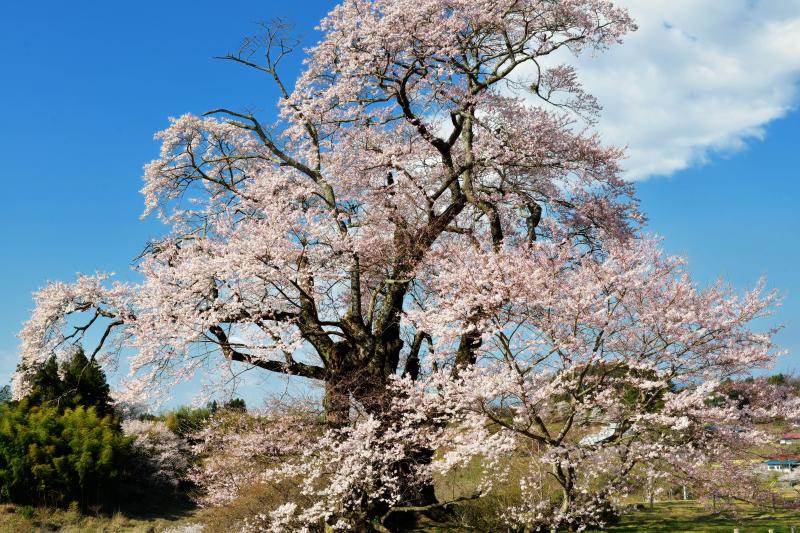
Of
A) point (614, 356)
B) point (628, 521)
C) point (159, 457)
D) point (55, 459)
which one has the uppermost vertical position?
point (614, 356)

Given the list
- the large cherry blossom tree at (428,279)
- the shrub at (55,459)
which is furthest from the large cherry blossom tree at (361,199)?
the shrub at (55,459)

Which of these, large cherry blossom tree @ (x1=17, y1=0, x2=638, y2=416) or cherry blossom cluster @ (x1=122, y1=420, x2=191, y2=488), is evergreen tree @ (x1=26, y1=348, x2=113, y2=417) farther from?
large cherry blossom tree @ (x1=17, y1=0, x2=638, y2=416)

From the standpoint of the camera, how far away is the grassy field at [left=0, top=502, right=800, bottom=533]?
14.2 m

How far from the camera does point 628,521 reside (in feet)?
52.3

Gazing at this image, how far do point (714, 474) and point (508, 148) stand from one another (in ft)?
24.9

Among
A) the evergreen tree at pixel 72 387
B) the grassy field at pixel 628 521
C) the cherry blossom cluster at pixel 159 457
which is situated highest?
the evergreen tree at pixel 72 387

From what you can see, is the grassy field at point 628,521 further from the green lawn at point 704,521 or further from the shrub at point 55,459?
the shrub at point 55,459

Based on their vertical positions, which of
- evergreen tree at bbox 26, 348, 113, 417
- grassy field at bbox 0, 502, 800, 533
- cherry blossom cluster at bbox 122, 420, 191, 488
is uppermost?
evergreen tree at bbox 26, 348, 113, 417

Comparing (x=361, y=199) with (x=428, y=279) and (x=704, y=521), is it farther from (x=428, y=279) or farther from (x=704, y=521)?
Answer: (x=704, y=521)

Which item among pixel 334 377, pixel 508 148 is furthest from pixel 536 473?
pixel 508 148

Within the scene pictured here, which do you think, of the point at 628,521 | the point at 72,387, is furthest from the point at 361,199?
the point at 72,387

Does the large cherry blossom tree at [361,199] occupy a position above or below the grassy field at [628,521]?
above

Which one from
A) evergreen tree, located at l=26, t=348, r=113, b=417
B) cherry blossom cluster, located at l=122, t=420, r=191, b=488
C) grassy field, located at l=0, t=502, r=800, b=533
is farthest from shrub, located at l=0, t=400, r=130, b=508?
evergreen tree, located at l=26, t=348, r=113, b=417

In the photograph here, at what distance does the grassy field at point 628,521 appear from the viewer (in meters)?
14.2
